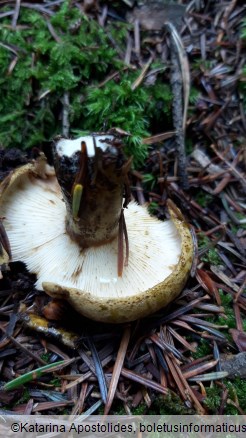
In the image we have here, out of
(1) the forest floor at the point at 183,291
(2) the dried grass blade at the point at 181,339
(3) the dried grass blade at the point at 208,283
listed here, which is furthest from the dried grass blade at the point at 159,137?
(2) the dried grass blade at the point at 181,339

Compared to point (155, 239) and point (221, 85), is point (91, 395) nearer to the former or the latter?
point (155, 239)

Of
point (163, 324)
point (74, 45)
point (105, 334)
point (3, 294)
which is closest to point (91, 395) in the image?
point (105, 334)

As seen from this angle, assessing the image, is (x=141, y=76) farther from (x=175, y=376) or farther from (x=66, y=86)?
(x=175, y=376)

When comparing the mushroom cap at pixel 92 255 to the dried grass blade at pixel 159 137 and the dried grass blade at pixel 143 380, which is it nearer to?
the dried grass blade at pixel 143 380

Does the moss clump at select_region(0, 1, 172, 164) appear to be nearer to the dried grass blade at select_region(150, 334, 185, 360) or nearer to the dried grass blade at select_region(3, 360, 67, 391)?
the dried grass blade at select_region(150, 334, 185, 360)

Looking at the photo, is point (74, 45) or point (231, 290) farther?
point (74, 45)

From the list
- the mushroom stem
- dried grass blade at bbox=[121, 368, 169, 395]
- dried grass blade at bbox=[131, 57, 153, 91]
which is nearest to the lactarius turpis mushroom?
the mushroom stem
